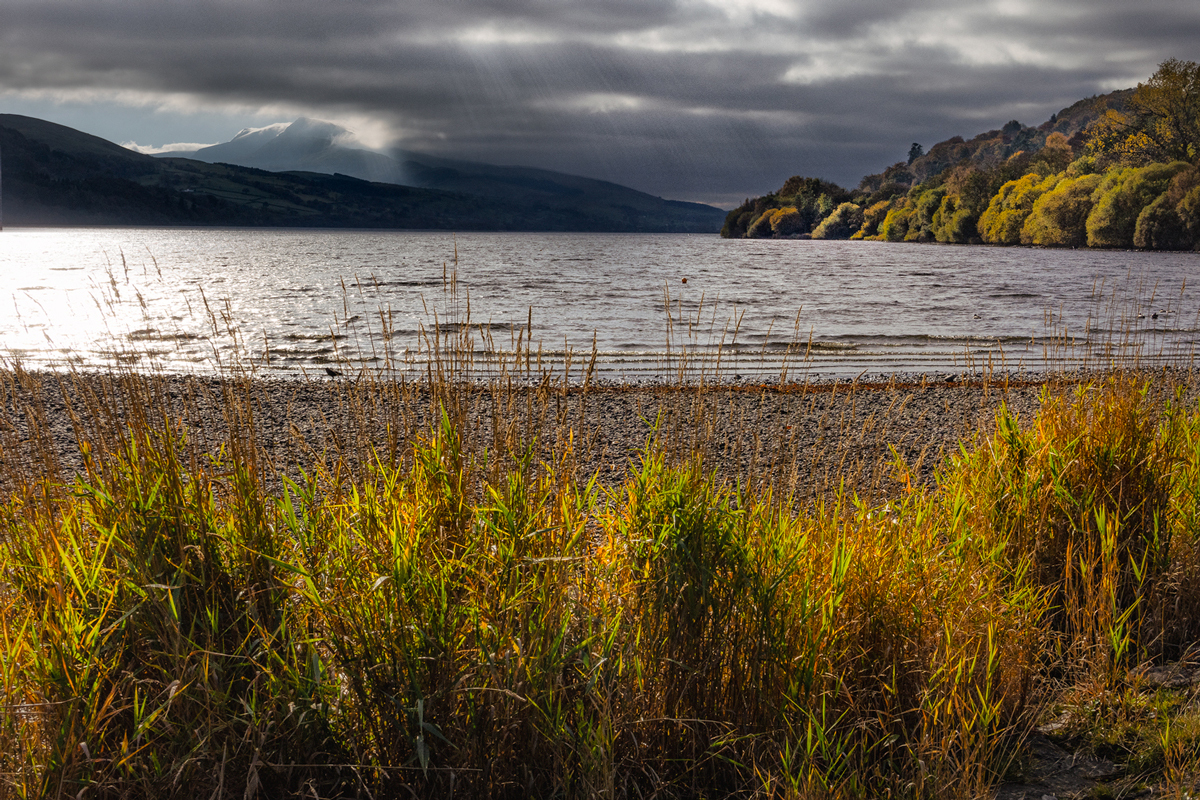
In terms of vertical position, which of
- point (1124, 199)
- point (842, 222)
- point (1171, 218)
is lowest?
point (1171, 218)

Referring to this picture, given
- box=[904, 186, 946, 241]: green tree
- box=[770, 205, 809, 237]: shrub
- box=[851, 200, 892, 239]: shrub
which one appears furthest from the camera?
box=[770, 205, 809, 237]: shrub

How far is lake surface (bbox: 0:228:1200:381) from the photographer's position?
30.7ft

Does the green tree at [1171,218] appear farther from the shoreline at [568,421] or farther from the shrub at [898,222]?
the shoreline at [568,421]

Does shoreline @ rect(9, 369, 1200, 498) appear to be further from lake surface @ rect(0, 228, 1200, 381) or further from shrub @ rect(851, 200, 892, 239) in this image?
shrub @ rect(851, 200, 892, 239)

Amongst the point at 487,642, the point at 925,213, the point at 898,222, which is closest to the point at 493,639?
the point at 487,642

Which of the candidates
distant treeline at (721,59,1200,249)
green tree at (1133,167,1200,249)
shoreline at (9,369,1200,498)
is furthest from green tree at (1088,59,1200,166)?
shoreline at (9,369,1200,498)

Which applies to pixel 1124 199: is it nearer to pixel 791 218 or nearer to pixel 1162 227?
pixel 1162 227

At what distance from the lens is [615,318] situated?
2853cm

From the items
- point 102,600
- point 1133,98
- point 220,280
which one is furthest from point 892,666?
point 1133,98

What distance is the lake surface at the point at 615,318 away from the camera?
9.36 m

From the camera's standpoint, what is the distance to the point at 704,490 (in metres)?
3.41

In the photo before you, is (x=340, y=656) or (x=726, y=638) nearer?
(x=340, y=656)

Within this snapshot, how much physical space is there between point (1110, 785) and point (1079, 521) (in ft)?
6.20

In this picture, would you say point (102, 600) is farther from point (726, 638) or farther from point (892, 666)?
point (892, 666)
